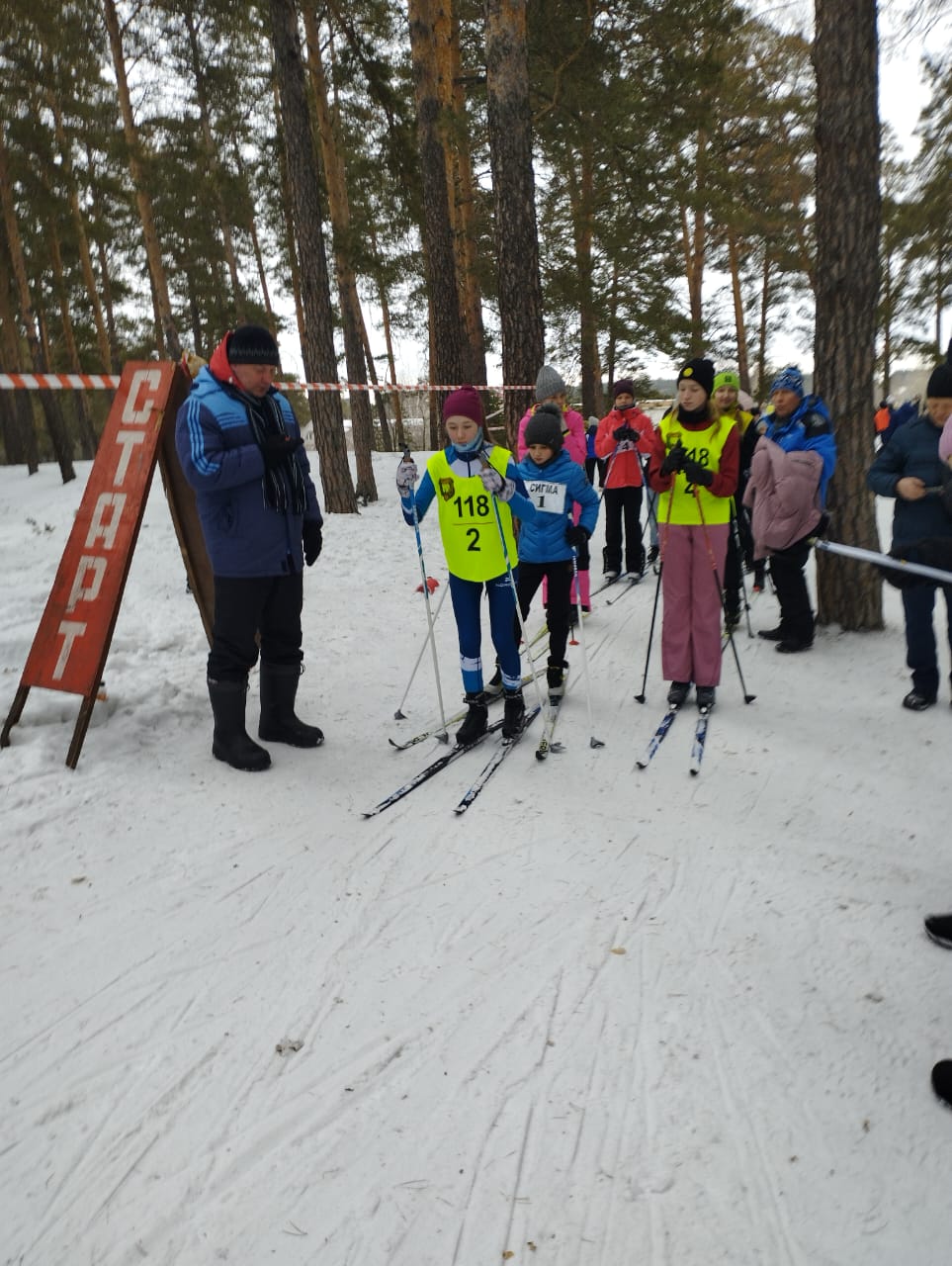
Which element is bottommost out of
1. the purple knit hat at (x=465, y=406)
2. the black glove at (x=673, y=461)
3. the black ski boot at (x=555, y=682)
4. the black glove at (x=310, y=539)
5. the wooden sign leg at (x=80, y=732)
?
the black ski boot at (x=555, y=682)

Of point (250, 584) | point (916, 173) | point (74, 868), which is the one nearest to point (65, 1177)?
point (74, 868)

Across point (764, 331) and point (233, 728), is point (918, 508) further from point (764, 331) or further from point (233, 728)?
point (764, 331)

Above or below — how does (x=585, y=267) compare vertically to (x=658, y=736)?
above

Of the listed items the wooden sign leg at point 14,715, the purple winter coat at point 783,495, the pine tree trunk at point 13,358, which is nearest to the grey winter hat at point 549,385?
the purple winter coat at point 783,495

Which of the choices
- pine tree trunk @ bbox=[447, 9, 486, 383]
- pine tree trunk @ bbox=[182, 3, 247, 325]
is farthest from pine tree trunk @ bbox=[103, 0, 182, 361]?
pine tree trunk @ bbox=[447, 9, 486, 383]

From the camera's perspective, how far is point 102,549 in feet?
14.2

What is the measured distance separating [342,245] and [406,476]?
1015cm

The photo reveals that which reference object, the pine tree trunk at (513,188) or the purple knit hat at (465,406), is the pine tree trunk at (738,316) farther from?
the purple knit hat at (465,406)

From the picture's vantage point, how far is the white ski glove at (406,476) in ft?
14.8

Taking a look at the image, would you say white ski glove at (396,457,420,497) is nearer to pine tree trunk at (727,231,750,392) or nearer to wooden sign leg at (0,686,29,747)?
wooden sign leg at (0,686,29,747)

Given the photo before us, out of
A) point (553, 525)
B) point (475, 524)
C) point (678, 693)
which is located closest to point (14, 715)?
point (475, 524)

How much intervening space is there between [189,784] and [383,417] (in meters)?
27.3

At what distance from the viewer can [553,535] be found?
4.96 meters

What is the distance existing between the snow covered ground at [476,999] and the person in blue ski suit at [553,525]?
870mm
